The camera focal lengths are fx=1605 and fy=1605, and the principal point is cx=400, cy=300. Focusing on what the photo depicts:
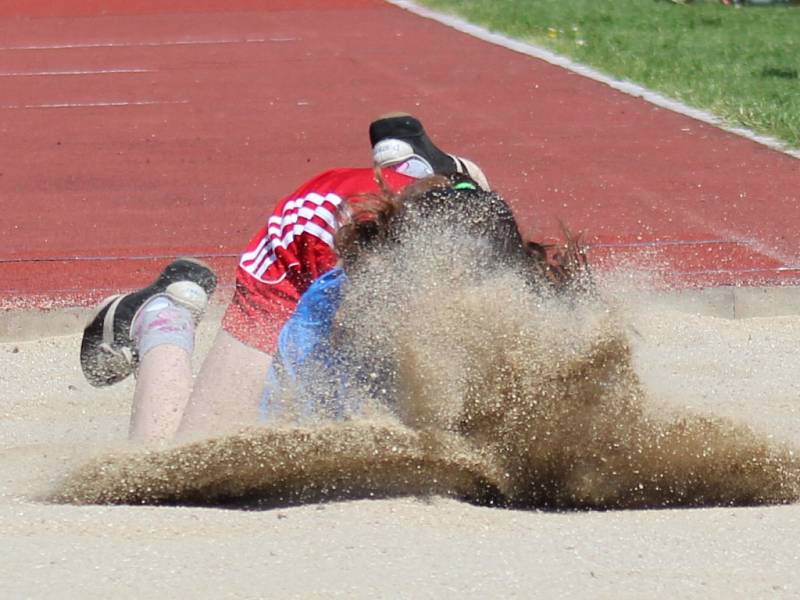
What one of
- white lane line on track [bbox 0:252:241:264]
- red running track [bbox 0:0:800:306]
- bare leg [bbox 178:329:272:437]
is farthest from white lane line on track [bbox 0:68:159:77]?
bare leg [bbox 178:329:272:437]

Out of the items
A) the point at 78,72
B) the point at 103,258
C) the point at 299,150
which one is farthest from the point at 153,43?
the point at 103,258

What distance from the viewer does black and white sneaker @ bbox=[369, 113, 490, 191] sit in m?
4.10

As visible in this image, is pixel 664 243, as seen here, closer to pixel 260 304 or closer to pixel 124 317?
pixel 124 317

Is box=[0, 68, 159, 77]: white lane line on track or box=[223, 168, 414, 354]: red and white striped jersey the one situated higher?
box=[223, 168, 414, 354]: red and white striped jersey

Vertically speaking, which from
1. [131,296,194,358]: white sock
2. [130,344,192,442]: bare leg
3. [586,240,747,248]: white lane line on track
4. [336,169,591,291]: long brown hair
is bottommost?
[586,240,747,248]: white lane line on track

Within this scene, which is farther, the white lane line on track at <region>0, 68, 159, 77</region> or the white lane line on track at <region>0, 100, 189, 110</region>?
the white lane line on track at <region>0, 68, 159, 77</region>

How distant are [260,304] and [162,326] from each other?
0.41 m

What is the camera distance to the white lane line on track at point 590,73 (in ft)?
30.5

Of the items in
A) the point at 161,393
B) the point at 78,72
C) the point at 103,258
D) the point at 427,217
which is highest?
the point at 427,217

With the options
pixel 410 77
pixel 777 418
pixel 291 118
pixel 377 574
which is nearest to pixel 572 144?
pixel 291 118

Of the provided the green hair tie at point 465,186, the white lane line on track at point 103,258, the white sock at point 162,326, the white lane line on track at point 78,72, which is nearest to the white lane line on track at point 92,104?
the white lane line on track at point 78,72

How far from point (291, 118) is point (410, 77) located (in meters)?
1.88

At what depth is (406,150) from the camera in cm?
411

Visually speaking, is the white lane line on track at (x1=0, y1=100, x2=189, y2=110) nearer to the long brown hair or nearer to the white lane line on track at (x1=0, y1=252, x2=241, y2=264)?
the white lane line on track at (x1=0, y1=252, x2=241, y2=264)
